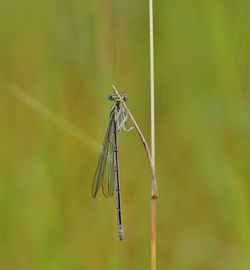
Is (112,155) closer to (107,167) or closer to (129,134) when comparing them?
(107,167)

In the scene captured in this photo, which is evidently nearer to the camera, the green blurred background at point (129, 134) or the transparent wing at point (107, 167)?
the transparent wing at point (107, 167)

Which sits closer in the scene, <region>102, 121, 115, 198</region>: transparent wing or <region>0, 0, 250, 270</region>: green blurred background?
<region>102, 121, 115, 198</region>: transparent wing

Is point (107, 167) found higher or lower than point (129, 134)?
lower

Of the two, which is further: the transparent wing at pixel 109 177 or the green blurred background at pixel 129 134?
the green blurred background at pixel 129 134

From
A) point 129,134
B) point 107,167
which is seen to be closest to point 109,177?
point 107,167
